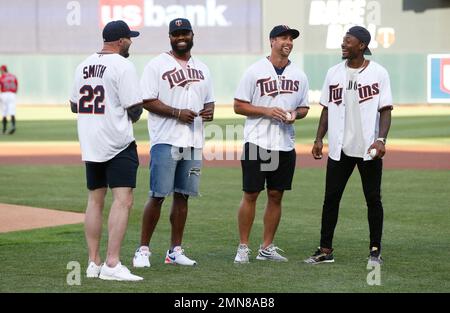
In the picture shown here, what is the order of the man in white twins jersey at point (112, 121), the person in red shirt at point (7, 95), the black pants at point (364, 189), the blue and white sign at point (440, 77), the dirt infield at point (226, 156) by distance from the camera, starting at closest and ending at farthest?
1. the man in white twins jersey at point (112, 121)
2. the black pants at point (364, 189)
3. the dirt infield at point (226, 156)
4. the blue and white sign at point (440, 77)
5. the person in red shirt at point (7, 95)

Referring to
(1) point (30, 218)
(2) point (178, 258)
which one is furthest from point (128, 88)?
(1) point (30, 218)

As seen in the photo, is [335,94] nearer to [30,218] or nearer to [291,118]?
[291,118]

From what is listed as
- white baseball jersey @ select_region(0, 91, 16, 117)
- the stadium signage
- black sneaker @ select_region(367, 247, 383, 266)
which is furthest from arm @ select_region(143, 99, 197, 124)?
the stadium signage

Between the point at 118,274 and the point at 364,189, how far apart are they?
238cm

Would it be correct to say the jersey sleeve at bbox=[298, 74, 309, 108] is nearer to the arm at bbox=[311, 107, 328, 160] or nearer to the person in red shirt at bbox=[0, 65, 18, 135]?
the arm at bbox=[311, 107, 328, 160]

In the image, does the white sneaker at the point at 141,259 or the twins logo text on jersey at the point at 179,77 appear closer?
the white sneaker at the point at 141,259

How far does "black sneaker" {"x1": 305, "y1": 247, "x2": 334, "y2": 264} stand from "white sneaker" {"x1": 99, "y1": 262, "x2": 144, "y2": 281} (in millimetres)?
1723

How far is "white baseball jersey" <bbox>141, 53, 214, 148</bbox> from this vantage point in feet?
29.1

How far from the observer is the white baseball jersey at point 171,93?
8867mm

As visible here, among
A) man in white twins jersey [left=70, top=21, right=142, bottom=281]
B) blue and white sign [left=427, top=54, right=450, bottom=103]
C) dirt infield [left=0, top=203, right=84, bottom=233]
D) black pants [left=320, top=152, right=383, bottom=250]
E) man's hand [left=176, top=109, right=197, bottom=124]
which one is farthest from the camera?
blue and white sign [left=427, top=54, right=450, bottom=103]

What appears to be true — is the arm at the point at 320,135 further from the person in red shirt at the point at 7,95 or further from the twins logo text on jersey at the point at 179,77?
the person in red shirt at the point at 7,95

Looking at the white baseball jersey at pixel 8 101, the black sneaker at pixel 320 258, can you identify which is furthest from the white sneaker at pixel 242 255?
the white baseball jersey at pixel 8 101
